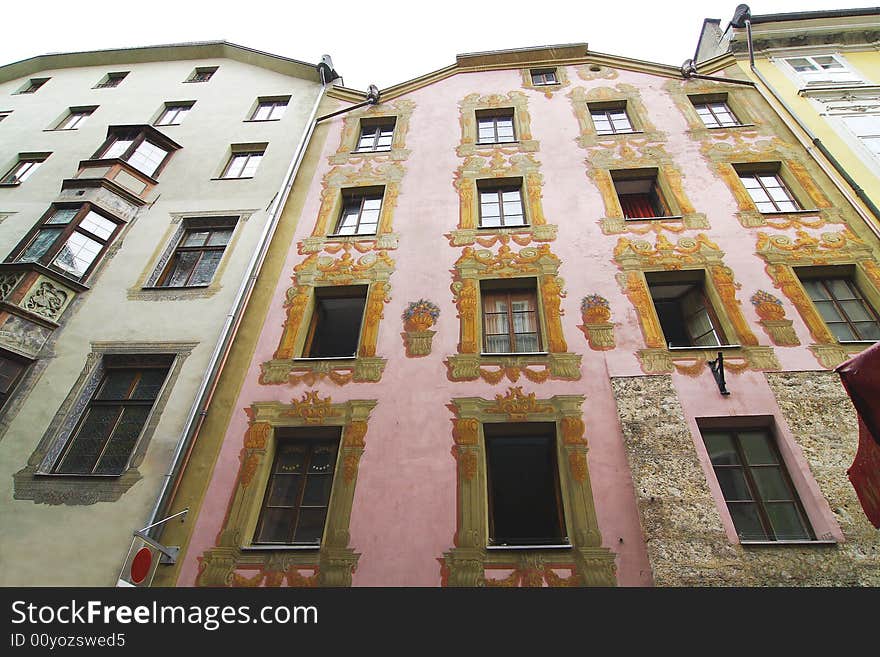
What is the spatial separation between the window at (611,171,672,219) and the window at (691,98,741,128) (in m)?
2.93

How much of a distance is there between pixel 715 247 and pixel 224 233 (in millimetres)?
10939

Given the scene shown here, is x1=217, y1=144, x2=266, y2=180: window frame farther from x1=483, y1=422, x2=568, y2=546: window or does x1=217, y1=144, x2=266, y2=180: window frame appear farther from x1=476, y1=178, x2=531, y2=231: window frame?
x1=483, y1=422, x2=568, y2=546: window

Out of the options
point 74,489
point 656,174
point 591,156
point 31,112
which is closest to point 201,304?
point 74,489

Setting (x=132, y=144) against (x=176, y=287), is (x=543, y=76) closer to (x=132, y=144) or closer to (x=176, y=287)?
(x=132, y=144)

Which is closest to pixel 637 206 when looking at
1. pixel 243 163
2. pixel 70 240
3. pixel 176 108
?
pixel 243 163

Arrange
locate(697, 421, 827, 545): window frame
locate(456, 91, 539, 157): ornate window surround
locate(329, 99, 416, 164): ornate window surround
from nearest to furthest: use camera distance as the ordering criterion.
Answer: locate(697, 421, 827, 545): window frame
locate(456, 91, 539, 157): ornate window surround
locate(329, 99, 416, 164): ornate window surround

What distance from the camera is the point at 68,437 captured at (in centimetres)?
853

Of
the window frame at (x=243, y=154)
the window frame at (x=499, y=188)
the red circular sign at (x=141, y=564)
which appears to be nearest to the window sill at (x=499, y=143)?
the window frame at (x=499, y=188)

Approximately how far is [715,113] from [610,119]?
2.80 meters

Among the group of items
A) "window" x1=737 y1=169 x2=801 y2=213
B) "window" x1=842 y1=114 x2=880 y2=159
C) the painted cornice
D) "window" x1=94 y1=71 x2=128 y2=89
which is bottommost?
"window" x1=737 y1=169 x2=801 y2=213

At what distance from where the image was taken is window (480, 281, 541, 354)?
9.23 metres

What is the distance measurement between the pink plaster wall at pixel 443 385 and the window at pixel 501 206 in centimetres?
69

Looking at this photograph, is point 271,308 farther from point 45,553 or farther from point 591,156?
point 591,156

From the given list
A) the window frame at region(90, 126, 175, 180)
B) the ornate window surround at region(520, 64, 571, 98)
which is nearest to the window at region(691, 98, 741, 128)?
the ornate window surround at region(520, 64, 571, 98)
